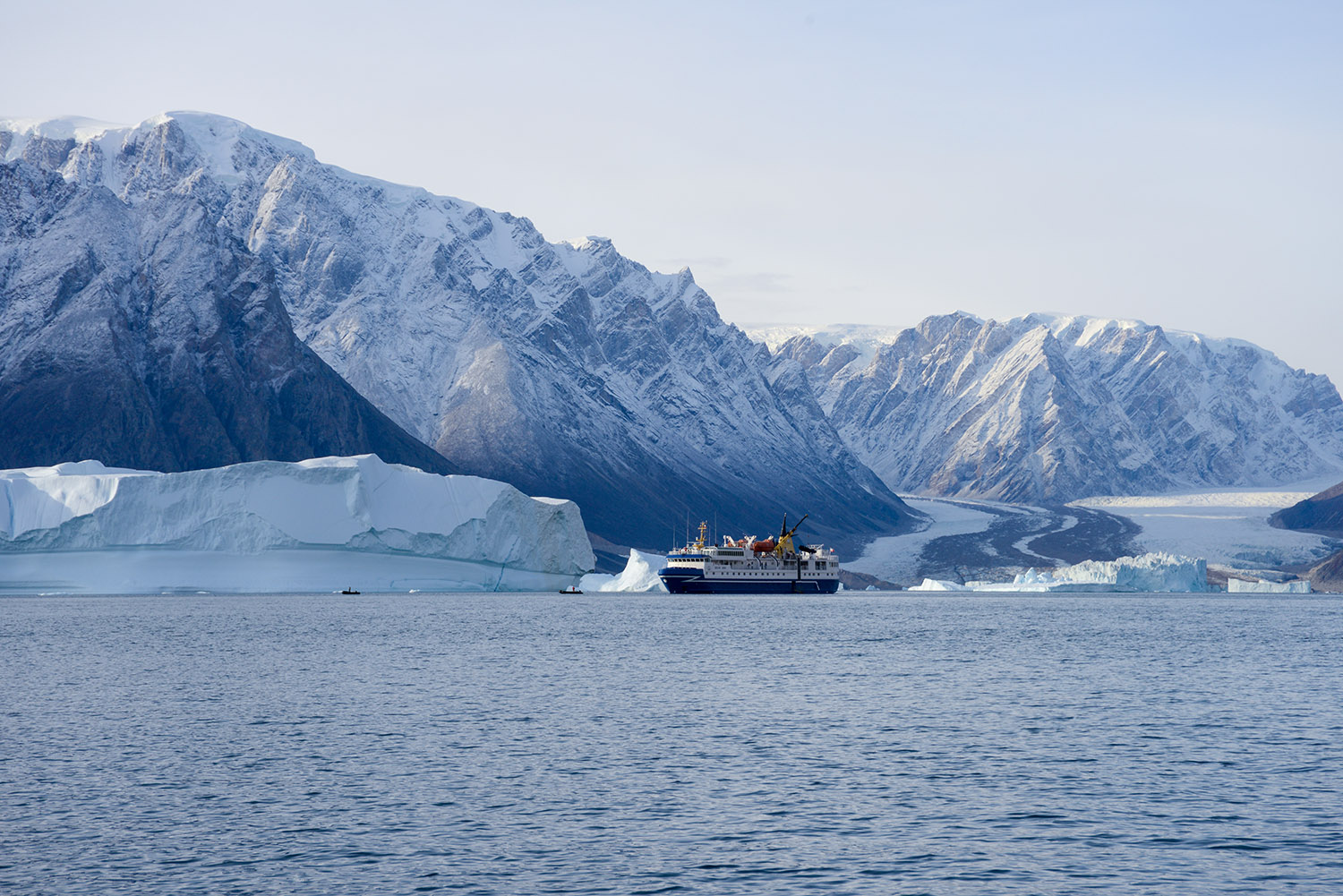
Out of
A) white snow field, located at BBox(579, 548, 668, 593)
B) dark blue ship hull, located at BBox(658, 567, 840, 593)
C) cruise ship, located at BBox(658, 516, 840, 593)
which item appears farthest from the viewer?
white snow field, located at BBox(579, 548, 668, 593)

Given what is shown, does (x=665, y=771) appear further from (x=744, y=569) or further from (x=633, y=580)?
(x=633, y=580)

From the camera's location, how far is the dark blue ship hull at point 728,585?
18338 centimetres

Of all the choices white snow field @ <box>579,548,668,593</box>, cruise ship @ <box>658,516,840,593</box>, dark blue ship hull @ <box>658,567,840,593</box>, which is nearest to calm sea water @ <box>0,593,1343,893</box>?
dark blue ship hull @ <box>658,567,840,593</box>

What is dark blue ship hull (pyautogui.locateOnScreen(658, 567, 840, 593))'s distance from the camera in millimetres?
183375

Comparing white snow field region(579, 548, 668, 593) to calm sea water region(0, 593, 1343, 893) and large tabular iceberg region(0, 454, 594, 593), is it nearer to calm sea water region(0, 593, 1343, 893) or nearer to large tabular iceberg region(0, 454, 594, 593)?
large tabular iceberg region(0, 454, 594, 593)

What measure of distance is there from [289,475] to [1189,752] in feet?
366

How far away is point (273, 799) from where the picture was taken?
36.4 m

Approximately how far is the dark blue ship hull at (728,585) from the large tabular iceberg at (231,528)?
1546 inches

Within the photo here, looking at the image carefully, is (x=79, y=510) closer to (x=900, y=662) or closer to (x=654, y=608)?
(x=654, y=608)

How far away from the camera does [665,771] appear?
40.8m

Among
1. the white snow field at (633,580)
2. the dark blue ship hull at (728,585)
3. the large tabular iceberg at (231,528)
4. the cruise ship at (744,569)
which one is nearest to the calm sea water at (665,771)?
the large tabular iceberg at (231,528)

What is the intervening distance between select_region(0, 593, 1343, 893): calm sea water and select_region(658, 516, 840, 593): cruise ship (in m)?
98.6

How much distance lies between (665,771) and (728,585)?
5821 inches

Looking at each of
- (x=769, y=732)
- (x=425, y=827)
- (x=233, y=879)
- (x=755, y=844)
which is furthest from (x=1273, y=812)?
(x=233, y=879)
